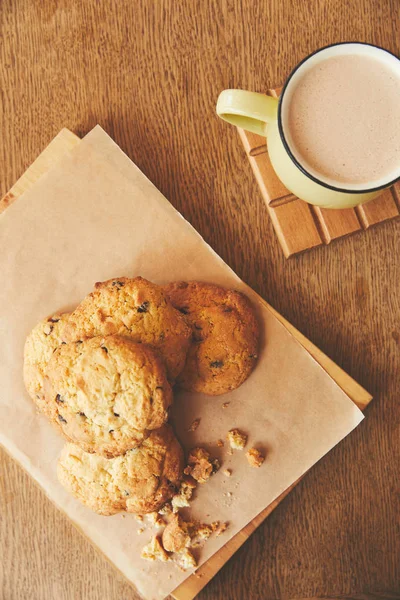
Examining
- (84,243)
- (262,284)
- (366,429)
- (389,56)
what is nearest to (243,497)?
(366,429)

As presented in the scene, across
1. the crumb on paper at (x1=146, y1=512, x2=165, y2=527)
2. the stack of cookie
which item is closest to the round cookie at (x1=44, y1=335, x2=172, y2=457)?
the stack of cookie

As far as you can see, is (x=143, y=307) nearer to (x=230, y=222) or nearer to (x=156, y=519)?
(x=230, y=222)

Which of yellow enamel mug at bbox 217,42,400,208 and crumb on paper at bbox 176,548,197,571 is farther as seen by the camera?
crumb on paper at bbox 176,548,197,571

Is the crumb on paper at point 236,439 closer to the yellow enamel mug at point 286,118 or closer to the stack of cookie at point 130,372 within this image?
the stack of cookie at point 130,372

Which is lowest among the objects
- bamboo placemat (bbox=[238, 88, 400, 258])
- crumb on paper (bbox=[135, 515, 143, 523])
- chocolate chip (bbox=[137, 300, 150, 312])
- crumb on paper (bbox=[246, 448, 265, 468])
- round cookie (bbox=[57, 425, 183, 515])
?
crumb on paper (bbox=[246, 448, 265, 468])

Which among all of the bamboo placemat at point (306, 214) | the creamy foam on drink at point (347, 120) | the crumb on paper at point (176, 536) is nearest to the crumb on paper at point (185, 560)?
the crumb on paper at point (176, 536)

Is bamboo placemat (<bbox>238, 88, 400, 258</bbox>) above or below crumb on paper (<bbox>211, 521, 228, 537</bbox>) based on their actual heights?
above

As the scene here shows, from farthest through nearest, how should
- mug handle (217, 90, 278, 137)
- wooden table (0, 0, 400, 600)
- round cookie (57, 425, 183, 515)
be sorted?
wooden table (0, 0, 400, 600), round cookie (57, 425, 183, 515), mug handle (217, 90, 278, 137)

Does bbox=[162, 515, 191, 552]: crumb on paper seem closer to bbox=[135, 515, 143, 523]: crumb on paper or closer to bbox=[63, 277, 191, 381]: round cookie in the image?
bbox=[135, 515, 143, 523]: crumb on paper
